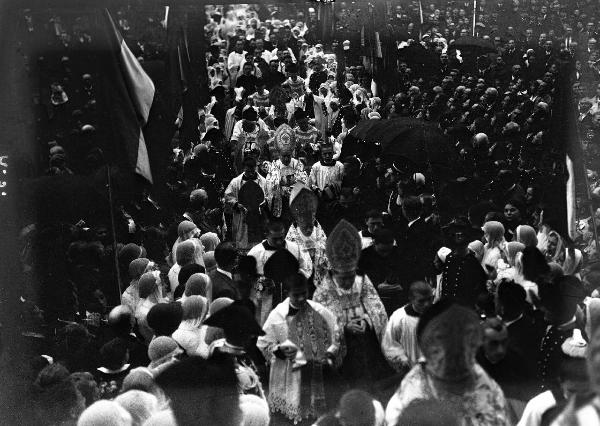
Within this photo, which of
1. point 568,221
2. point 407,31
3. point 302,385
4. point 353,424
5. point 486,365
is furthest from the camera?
Result: point 407,31

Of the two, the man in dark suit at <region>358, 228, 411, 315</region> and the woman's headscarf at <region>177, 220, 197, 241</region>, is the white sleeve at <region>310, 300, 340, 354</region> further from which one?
the woman's headscarf at <region>177, 220, 197, 241</region>

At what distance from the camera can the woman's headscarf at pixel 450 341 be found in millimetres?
4301

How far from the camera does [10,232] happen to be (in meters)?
6.56

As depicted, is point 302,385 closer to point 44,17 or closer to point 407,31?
point 44,17

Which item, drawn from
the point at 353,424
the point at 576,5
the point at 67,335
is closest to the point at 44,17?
the point at 67,335


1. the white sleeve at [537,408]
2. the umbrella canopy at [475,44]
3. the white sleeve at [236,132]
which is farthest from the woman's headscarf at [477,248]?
the umbrella canopy at [475,44]

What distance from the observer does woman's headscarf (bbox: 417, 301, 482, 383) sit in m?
4.30

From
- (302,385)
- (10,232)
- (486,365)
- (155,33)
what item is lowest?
(302,385)

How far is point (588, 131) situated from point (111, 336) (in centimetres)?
919

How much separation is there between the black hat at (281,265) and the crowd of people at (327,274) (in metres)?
0.02

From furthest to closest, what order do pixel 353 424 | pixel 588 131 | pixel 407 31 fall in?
pixel 407 31
pixel 588 131
pixel 353 424

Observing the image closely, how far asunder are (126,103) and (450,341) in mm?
3525

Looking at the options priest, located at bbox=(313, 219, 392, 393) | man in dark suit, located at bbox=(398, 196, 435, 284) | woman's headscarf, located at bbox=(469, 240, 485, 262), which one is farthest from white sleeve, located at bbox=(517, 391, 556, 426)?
man in dark suit, located at bbox=(398, 196, 435, 284)

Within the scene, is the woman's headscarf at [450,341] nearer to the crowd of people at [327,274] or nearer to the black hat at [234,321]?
the crowd of people at [327,274]
